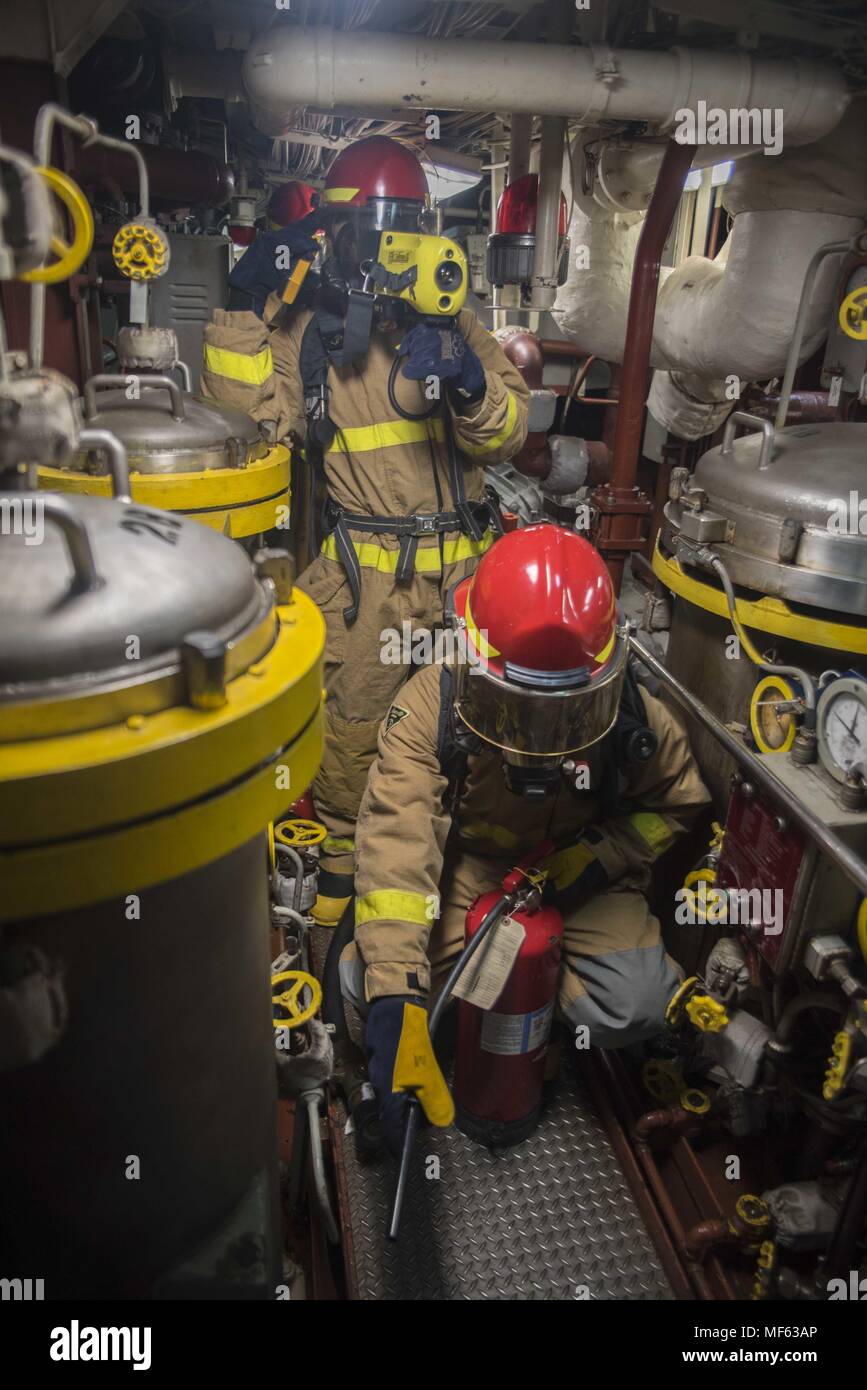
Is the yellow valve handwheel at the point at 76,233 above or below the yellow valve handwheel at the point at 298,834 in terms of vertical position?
above

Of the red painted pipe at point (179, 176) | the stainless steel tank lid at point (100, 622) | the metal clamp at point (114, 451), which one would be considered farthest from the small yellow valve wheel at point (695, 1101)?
the red painted pipe at point (179, 176)

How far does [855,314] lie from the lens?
2254 millimetres

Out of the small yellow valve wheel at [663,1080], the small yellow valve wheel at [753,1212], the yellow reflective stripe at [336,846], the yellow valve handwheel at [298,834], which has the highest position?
the yellow valve handwheel at [298,834]

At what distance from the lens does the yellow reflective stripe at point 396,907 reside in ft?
6.58

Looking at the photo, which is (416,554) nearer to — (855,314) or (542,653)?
(542,653)

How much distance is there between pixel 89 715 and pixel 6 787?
9 centimetres

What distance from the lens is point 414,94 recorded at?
2.63m

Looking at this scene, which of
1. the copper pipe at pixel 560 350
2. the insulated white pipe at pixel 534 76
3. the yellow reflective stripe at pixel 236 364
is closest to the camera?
the insulated white pipe at pixel 534 76

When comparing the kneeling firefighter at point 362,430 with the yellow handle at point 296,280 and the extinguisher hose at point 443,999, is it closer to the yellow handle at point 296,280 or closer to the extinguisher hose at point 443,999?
the yellow handle at point 296,280

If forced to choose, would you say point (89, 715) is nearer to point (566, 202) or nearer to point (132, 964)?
point (132, 964)

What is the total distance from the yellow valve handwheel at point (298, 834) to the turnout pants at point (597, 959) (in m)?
0.46

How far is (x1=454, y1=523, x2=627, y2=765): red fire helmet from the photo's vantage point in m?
1.85

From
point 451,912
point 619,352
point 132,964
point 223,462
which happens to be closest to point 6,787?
point 132,964

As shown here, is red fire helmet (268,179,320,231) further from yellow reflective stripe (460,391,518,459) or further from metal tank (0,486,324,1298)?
metal tank (0,486,324,1298)
